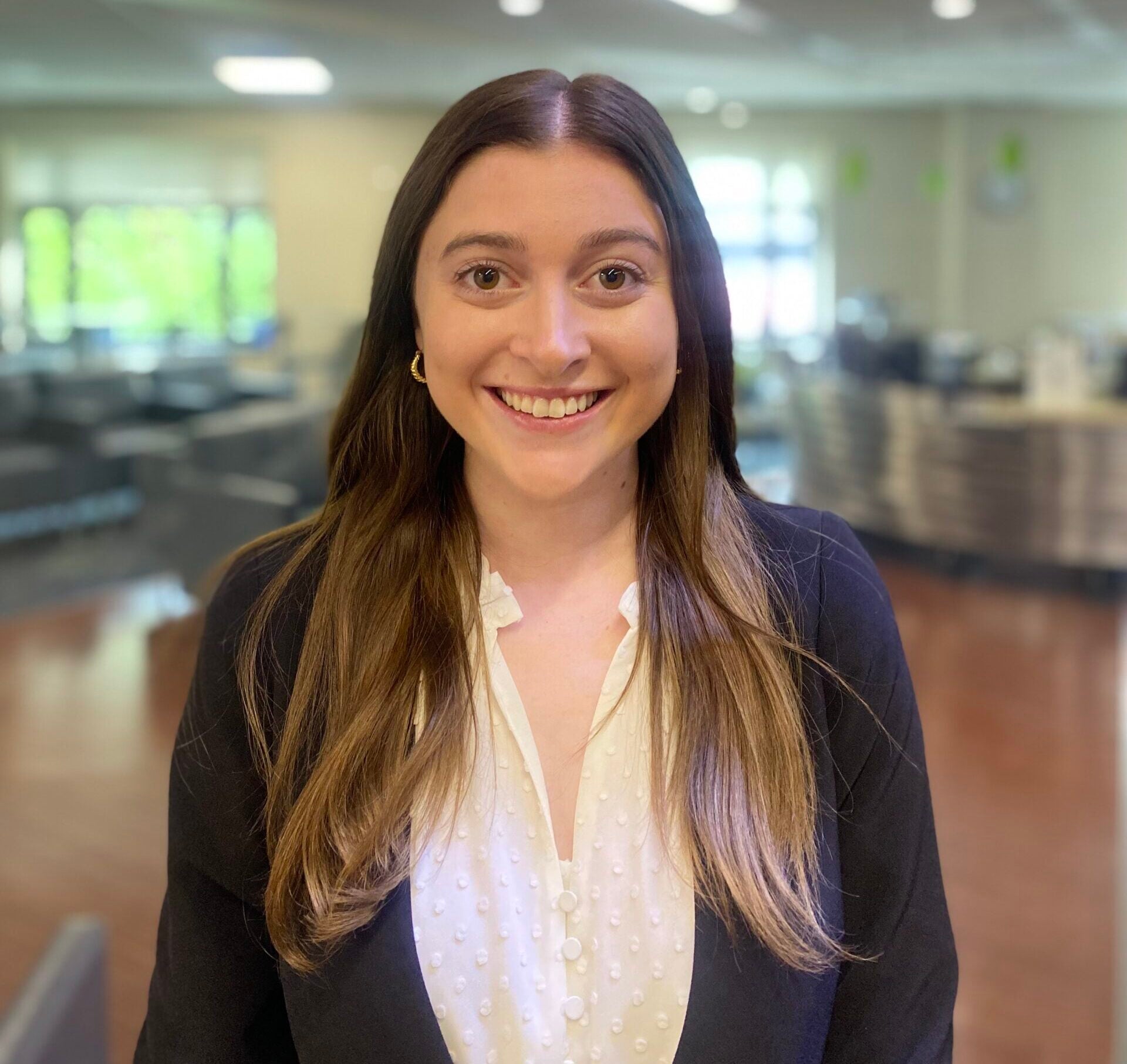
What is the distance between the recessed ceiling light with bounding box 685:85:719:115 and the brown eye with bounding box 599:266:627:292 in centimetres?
745

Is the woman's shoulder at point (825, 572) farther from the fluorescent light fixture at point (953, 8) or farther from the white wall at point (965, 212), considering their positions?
the white wall at point (965, 212)

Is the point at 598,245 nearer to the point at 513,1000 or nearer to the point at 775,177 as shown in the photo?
the point at 513,1000

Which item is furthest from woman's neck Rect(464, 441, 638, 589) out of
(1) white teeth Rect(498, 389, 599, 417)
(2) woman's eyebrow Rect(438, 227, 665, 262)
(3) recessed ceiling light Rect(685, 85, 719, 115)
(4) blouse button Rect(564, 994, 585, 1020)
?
(3) recessed ceiling light Rect(685, 85, 719, 115)

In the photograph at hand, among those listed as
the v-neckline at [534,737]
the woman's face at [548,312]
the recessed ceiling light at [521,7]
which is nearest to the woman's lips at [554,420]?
the woman's face at [548,312]

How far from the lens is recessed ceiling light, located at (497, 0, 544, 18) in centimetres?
507

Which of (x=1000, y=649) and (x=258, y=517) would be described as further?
(x=1000, y=649)

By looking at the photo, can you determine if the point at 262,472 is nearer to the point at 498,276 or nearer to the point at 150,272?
the point at 150,272

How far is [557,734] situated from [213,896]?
0.32 meters

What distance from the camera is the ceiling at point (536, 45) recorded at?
3.57 m

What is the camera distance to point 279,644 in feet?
3.71

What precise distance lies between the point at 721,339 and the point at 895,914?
0.51 metres

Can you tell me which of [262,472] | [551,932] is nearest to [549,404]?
[551,932]

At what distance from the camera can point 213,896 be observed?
1101mm

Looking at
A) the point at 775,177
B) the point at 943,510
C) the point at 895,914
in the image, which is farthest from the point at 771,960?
the point at 775,177
